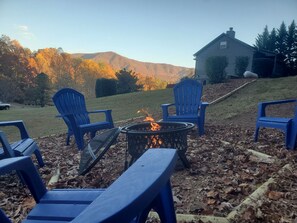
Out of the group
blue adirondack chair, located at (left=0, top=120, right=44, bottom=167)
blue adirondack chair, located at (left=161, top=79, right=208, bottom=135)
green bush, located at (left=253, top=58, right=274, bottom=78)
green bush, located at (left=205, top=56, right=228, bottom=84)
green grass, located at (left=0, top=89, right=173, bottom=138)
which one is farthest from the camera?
green bush, located at (left=253, top=58, right=274, bottom=78)

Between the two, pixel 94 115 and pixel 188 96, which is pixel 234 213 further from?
pixel 94 115

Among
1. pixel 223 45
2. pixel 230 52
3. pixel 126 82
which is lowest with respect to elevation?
pixel 126 82

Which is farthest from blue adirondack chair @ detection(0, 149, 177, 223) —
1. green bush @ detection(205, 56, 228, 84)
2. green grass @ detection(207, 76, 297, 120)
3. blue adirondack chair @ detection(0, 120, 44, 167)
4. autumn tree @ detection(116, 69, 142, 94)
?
autumn tree @ detection(116, 69, 142, 94)

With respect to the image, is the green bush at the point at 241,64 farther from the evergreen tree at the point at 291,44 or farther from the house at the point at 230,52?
the evergreen tree at the point at 291,44

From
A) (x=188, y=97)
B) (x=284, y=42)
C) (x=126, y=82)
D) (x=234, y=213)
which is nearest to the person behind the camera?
(x=234, y=213)

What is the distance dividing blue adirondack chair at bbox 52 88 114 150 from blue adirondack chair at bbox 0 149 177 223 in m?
2.91

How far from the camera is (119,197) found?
2.26ft

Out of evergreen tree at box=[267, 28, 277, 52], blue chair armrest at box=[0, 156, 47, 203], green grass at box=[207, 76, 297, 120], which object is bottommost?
green grass at box=[207, 76, 297, 120]

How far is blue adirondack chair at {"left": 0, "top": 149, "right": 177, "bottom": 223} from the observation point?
63cm

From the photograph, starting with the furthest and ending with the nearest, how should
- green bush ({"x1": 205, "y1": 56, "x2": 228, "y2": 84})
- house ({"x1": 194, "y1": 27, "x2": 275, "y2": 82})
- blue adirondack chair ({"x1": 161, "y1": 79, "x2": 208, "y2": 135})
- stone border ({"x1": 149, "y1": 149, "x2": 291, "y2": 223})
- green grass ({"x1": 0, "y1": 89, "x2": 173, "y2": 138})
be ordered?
house ({"x1": 194, "y1": 27, "x2": 275, "y2": 82}), green bush ({"x1": 205, "y1": 56, "x2": 228, "y2": 84}), green grass ({"x1": 0, "y1": 89, "x2": 173, "y2": 138}), blue adirondack chair ({"x1": 161, "y1": 79, "x2": 208, "y2": 135}), stone border ({"x1": 149, "y1": 149, "x2": 291, "y2": 223})

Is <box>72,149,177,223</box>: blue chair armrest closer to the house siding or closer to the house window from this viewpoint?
the house siding

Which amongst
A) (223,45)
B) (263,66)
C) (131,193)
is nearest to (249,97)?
(131,193)

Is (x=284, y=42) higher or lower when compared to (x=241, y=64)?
higher

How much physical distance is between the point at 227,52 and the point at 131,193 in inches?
1174
